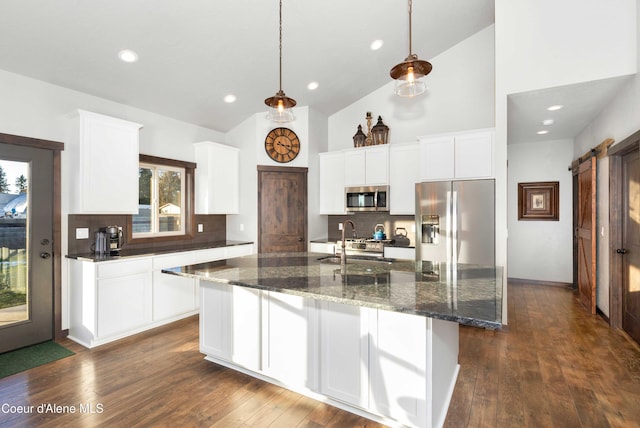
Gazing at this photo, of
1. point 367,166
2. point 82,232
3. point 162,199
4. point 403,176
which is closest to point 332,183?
point 367,166

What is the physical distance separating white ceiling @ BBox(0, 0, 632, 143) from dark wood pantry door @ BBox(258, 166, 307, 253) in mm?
1068

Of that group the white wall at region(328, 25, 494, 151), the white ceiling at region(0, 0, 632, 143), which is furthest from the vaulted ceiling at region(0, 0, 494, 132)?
the white wall at region(328, 25, 494, 151)

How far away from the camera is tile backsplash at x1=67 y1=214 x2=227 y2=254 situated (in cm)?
358

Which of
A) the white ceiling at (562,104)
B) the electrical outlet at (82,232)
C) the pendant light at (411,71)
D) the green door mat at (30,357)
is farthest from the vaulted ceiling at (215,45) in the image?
the green door mat at (30,357)

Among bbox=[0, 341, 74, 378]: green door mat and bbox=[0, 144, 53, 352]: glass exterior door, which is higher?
bbox=[0, 144, 53, 352]: glass exterior door

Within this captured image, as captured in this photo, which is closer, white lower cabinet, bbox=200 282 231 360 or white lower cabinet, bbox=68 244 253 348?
white lower cabinet, bbox=200 282 231 360

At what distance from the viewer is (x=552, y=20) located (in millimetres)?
3346

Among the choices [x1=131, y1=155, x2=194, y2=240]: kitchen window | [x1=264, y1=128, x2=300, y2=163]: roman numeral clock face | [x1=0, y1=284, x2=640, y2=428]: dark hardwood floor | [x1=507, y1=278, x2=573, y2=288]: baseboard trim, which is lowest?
[x1=0, y1=284, x2=640, y2=428]: dark hardwood floor

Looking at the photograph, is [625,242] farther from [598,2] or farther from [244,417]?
[244,417]

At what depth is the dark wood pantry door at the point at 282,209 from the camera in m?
5.02

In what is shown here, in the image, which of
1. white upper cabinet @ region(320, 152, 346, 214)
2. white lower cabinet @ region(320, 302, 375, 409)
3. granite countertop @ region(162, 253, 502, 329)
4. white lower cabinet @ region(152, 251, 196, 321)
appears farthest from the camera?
white upper cabinet @ region(320, 152, 346, 214)

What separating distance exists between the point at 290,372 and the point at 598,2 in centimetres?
443

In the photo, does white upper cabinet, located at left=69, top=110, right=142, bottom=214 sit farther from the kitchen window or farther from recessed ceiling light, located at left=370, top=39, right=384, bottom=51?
recessed ceiling light, located at left=370, top=39, right=384, bottom=51

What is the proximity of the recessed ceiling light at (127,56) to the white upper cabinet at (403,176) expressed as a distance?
11.1 feet
